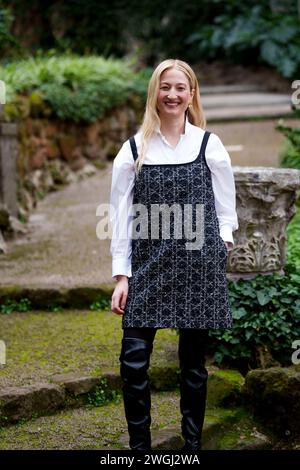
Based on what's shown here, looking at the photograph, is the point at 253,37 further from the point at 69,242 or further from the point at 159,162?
the point at 159,162

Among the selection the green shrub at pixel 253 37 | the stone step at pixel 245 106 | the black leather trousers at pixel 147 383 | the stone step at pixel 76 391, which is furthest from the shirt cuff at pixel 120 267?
the green shrub at pixel 253 37

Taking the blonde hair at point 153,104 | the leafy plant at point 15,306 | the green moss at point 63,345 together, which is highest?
the blonde hair at point 153,104

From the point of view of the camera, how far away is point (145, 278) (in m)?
3.35

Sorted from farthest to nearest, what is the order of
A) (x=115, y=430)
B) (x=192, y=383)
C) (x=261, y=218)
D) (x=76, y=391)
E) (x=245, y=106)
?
(x=245, y=106) < (x=261, y=218) < (x=76, y=391) < (x=115, y=430) < (x=192, y=383)

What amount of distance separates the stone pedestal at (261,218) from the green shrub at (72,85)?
3583 mm

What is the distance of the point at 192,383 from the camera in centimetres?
349

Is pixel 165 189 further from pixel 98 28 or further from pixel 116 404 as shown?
pixel 98 28

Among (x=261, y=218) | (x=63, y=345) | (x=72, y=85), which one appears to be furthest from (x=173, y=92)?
(x=72, y=85)

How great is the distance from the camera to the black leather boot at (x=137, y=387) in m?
3.30

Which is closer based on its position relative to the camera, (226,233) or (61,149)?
(226,233)

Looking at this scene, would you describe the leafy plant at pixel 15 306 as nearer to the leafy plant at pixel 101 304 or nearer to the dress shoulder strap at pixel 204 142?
the leafy plant at pixel 101 304

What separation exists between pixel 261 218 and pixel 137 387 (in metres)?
1.79

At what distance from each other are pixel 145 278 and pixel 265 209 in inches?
64.3
